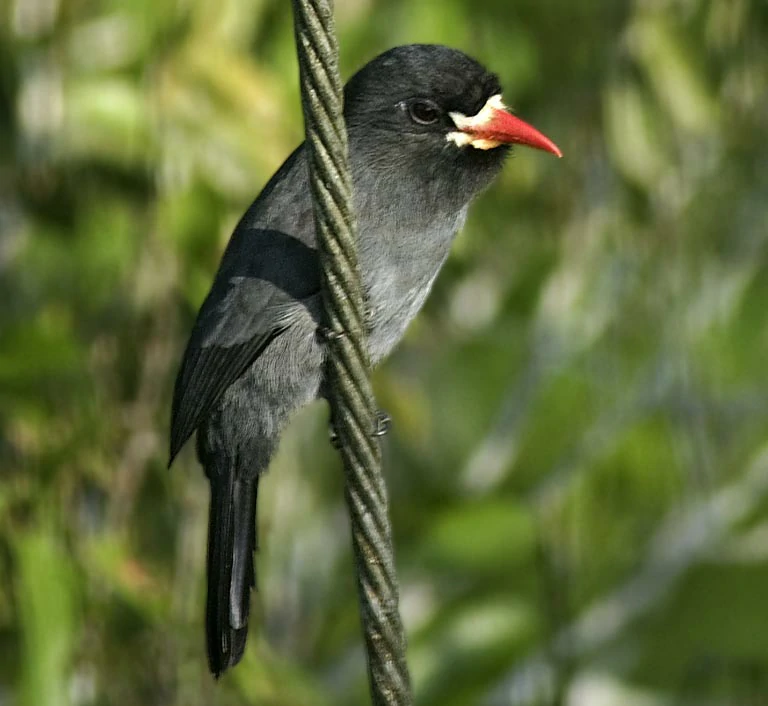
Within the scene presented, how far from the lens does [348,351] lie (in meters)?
2.57

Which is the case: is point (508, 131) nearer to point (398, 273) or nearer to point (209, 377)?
point (398, 273)

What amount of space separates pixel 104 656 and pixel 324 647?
4.73 feet

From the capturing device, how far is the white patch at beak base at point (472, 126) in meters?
3.57

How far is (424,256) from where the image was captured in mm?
3527

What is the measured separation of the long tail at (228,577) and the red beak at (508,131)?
1068 mm

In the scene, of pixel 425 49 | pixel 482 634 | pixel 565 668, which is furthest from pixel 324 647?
pixel 425 49

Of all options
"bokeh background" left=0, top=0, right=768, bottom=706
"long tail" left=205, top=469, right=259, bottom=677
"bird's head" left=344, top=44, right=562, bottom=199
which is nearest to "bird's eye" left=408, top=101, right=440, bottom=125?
"bird's head" left=344, top=44, right=562, bottom=199

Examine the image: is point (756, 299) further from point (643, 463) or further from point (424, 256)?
point (424, 256)

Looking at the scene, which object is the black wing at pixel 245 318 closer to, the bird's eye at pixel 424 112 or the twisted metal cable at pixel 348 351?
the bird's eye at pixel 424 112

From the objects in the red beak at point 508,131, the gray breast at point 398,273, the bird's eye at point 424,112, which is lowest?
the gray breast at point 398,273

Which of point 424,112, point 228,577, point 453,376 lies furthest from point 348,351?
point 453,376

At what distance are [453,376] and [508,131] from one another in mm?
3151

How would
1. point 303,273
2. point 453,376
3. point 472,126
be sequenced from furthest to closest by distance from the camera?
point 453,376
point 472,126
point 303,273

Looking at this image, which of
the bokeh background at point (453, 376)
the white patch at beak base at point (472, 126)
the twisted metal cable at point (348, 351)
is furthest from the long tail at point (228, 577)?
the white patch at beak base at point (472, 126)
